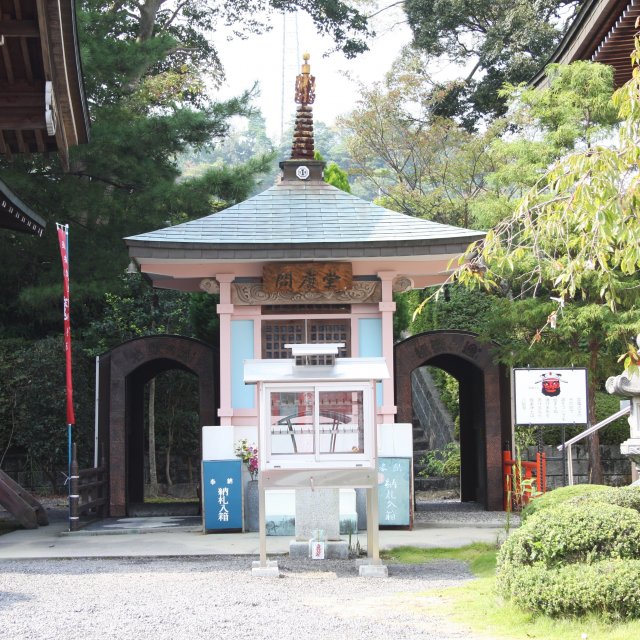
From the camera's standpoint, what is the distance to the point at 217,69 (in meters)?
27.4

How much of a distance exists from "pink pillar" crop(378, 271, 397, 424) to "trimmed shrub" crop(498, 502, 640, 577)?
21.1ft

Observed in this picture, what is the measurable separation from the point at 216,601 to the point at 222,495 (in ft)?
16.7

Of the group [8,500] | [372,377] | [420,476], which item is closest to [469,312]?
[420,476]

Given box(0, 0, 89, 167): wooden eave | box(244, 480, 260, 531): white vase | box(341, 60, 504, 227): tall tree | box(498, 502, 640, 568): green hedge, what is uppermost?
box(341, 60, 504, 227): tall tree

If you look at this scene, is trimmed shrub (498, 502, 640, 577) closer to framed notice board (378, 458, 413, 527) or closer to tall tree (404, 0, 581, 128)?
framed notice board (378, 458, 413, 527)

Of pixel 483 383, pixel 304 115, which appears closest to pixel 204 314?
pixel 304 115

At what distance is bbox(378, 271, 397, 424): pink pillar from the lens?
1352 cm

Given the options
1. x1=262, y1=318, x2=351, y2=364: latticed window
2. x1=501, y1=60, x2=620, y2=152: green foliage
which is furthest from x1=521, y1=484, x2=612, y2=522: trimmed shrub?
x1=501, y1=60, x2=620, y2=152: green foliage

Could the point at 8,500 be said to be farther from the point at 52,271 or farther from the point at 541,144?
the point at 541,144

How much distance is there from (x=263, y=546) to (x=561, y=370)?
5679 millimetres

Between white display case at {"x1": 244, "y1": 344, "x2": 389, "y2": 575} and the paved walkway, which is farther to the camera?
the paved walkway

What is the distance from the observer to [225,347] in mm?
13578

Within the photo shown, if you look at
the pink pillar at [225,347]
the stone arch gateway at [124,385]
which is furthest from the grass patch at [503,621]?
the stone arch gateway at [124,385]

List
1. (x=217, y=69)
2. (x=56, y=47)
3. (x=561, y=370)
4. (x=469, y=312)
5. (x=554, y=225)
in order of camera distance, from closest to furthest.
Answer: (x=554, y=225) < (x=56, y=47) < (x=561, y=370) < (x=469, y=312) < (x=217, y=69)
